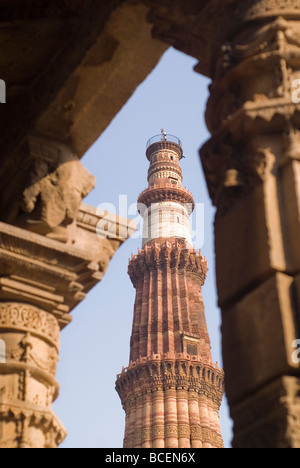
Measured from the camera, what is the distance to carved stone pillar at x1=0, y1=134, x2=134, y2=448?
308 centimetres

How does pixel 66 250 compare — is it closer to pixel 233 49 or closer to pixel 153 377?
pixel 233 49

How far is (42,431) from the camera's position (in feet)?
10.1

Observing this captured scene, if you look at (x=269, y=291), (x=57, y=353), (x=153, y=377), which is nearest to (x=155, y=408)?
(x=153, y=377)

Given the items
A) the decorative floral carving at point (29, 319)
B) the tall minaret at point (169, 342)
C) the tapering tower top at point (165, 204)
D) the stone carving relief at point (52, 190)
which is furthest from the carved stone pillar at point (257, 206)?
the tapering tower top at point (165, 204)

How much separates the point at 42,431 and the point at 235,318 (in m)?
1.56

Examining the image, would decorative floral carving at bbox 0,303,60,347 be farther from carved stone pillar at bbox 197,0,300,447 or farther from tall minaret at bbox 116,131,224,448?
tall minaret at bbox 116,131,224,448

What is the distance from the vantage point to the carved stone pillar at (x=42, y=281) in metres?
3.08

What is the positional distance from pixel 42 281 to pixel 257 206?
1643 millimetres

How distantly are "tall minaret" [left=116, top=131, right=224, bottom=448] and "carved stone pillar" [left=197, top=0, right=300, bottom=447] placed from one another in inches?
974

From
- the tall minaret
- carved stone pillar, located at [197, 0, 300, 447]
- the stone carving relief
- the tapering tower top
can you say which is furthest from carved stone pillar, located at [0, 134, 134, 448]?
the tapering tower top

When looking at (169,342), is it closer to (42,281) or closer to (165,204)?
(165,204)

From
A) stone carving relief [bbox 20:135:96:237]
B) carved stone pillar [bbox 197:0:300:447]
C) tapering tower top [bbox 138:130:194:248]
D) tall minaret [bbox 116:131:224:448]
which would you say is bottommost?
carved stone pillar [bbox 197:0:300:447]

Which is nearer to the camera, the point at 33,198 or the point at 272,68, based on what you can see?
the point at 272,68
